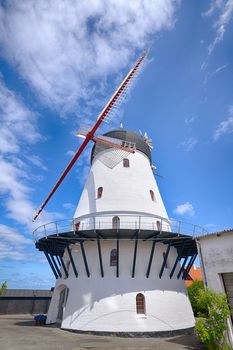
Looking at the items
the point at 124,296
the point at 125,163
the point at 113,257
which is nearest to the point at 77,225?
the point at 113,257

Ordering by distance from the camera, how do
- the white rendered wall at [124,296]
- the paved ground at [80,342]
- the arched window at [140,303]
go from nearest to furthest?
the paved ground at [80,342] < the white rendered wall at [124,296] < the arched window at [140,303]

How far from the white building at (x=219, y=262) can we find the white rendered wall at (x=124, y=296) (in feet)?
14.9

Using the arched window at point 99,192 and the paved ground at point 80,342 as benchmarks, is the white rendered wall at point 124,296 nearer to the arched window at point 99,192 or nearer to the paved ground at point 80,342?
the paved ground at point 80,342

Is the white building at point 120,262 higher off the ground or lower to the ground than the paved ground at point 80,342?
higher

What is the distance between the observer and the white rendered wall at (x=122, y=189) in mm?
17875

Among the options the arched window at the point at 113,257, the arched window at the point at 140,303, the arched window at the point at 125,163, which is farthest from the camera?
the arched window at the point at 125,163

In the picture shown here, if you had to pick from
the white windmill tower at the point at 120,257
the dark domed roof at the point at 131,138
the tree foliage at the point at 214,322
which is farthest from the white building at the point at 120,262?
the tree foliage at the point at 214,322

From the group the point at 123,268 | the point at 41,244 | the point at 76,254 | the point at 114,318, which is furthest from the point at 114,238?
the point at 41,244

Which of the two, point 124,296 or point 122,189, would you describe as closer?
point 124,296

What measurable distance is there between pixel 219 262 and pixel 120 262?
21.8 ft

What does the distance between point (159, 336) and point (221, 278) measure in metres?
5.92

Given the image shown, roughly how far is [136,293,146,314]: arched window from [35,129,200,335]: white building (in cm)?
2

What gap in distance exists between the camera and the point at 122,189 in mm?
18578

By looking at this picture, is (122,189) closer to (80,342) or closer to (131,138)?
(131,138)
